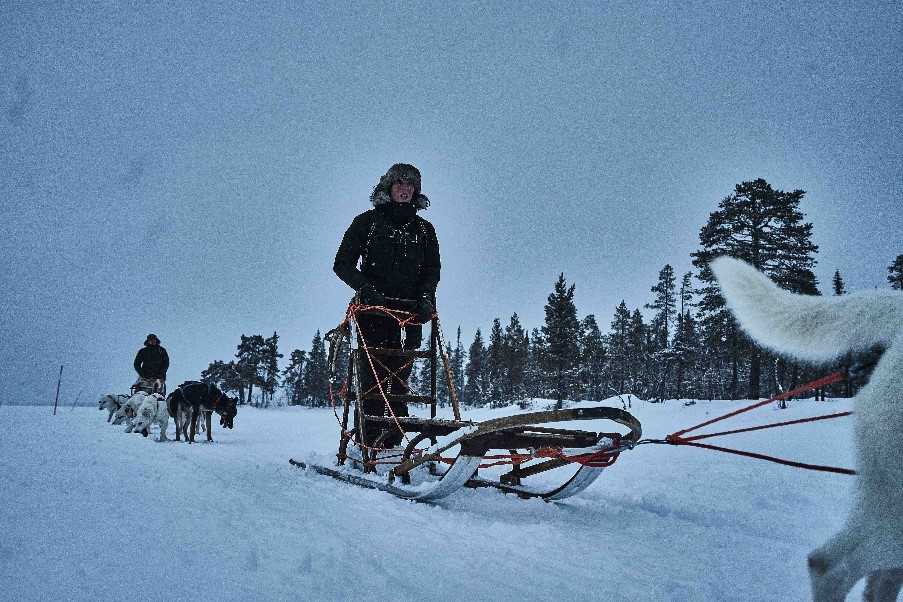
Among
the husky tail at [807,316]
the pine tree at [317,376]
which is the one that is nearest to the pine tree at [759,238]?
the husky tail at [807,316]

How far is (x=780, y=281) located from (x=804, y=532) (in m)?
22.7

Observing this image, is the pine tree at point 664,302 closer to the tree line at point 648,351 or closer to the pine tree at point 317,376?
the tree line at point 648,351

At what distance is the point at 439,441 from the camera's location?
3.38 meters

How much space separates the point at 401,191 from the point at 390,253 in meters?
0.64

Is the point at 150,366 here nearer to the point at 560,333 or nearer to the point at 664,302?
the point at 560,333

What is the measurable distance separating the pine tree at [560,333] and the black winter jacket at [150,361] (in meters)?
25.9

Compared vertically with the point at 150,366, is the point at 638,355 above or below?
above

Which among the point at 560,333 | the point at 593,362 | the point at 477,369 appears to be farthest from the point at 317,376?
→ the point at 560,333

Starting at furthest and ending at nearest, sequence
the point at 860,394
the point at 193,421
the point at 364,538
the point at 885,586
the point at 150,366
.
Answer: the point at 150,366 < the point at 193,421 < the point at 364,538 < the point at 885,586 < the point at 860,394

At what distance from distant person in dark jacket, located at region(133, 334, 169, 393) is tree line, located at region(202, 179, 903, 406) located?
1636cm

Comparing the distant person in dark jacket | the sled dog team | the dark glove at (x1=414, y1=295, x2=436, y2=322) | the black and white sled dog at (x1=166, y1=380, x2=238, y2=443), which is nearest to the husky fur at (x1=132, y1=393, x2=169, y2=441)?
the sled dog team

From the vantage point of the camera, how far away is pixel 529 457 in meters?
3.24

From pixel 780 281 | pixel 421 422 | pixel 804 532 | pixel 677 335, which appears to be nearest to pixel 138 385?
pixel 421 422

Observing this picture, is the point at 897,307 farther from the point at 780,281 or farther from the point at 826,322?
the point at 780,281
